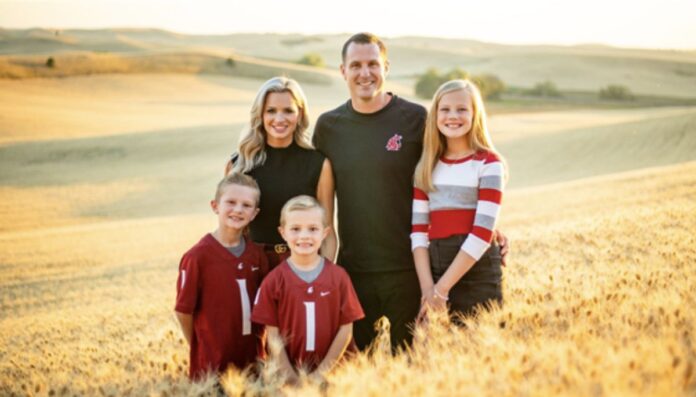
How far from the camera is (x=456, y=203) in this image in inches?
153

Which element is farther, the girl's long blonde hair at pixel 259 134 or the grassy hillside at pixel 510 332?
the girl's long blonde hair at pixel 259 134

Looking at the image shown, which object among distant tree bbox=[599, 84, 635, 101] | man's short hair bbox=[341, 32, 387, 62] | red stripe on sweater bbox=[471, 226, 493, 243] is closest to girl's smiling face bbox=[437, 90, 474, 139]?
red stripe on sweater bbox=[471, 226, 493, 243]

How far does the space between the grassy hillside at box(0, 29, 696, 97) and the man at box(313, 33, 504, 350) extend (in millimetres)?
55894

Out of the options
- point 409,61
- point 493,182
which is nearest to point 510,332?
point 493,182

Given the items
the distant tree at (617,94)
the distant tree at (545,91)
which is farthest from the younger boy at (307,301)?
the distant tree at (545,91)

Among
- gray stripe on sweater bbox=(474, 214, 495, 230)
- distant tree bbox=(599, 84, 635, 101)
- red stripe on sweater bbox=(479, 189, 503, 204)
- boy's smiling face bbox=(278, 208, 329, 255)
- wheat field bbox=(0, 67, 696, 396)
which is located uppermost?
distant tree bbox=(599, 84, 635, 101)

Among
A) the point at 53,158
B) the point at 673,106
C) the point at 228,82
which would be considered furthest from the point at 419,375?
the point at 228,82

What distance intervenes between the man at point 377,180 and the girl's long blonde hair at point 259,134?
272 mm

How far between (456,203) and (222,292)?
5.59 ft

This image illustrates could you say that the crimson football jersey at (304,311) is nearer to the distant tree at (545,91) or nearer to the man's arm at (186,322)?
the man's arm at (186,322)

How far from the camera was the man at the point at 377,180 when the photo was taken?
4.33 meters

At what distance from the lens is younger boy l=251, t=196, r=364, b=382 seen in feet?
12.1

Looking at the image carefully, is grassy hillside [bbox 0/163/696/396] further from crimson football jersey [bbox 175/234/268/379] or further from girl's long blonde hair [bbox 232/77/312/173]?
girl's long blonde hair [bbox 232/77/312/173]

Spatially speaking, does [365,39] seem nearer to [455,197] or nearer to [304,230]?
[455,197]
